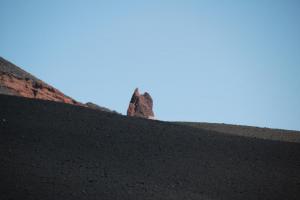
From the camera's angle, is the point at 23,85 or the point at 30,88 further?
the point at 30,88

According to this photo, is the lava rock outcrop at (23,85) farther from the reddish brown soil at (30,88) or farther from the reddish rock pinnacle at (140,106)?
the reddish rock pinnacle at (140,106)

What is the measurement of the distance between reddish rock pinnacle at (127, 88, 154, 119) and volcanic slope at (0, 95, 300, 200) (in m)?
19.7

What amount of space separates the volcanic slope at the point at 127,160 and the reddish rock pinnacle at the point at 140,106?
64.7 ft

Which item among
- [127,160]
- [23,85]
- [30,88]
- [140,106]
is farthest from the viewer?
[140,106]

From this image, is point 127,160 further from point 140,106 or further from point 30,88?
point 140,106

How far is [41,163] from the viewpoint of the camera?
34.7ft

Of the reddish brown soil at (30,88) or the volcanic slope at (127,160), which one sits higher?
the reddish brown soil at (30,88)

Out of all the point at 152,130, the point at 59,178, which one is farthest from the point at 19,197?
the point at 152,130

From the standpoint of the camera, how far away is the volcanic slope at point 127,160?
9.30 meters

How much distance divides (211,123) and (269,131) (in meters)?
4.66

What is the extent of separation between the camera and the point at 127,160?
11648 millimetres

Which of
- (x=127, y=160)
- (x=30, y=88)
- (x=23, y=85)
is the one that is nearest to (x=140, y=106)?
(x=30, y=88)

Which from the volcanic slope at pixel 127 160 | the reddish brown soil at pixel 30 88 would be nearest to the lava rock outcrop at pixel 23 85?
the reddish brown soil at pixel 30 88

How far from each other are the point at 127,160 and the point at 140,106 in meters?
25.6
